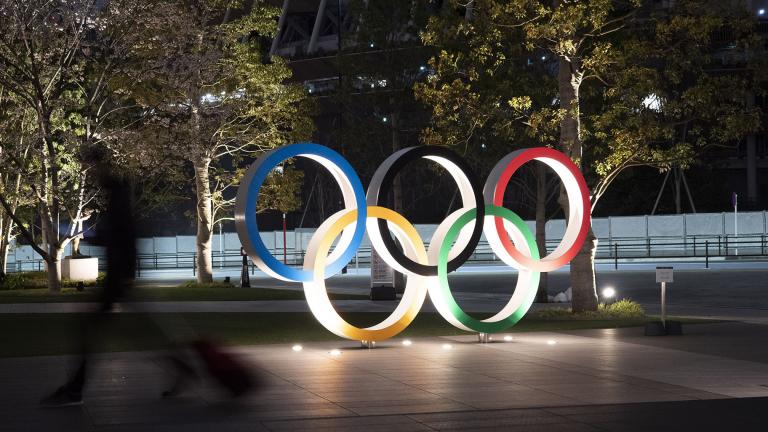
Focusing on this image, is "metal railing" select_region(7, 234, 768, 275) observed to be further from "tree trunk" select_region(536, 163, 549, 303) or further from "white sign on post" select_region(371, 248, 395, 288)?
"tree trunk" select_region(536, 163, 549, 303)

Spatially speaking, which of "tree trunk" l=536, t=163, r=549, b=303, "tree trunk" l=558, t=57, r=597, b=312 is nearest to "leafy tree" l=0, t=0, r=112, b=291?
"tree trunk" l=536, t=163, r=549, b=303

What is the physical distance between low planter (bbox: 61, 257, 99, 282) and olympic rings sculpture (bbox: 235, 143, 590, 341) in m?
21.4

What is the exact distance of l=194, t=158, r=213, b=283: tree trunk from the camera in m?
36.2

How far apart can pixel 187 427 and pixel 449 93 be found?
1460 cm

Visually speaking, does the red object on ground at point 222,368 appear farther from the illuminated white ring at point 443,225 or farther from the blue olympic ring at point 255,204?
A: the illuminated white ring at point 443,225

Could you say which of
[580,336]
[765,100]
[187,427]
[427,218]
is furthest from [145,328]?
[765,100]

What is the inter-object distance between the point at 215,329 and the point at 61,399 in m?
9.24

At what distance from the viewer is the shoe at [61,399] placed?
426 inches

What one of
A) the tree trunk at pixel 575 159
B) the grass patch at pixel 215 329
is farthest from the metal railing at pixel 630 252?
the grass patch at pixel 215 329

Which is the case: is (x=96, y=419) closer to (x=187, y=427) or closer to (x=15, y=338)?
(x=187, y=427)

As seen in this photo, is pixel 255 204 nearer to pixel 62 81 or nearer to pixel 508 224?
pixel 508 224

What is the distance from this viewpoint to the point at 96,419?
1005 cm

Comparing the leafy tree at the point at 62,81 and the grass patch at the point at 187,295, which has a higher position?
the leafy tree at the point at 62,81

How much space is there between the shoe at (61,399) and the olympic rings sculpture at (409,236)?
467 cm
